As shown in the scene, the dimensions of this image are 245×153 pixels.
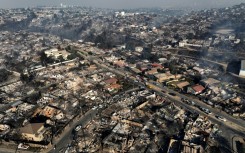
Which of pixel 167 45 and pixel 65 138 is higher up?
pixel 167 45

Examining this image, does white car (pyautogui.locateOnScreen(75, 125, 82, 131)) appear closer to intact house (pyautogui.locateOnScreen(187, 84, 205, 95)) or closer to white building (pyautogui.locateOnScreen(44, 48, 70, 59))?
intact house (pyautogui.locateOnScreen(187, 84, 205, 95))

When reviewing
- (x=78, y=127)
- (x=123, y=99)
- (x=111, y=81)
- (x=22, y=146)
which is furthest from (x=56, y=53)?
(x=22, y=146)

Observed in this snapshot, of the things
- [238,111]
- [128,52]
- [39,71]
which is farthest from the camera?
[128,52]

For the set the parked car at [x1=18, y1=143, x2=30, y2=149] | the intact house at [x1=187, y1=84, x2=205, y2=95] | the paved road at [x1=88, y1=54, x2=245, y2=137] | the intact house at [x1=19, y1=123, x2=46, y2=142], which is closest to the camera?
the parked car at [x1=18, y1=143, x2=30, y2=149]

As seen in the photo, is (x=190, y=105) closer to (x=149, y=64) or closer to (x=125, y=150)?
(x=125, y=150)

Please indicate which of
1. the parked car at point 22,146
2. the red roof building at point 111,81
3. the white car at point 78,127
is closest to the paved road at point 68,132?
the white car at point 78,127

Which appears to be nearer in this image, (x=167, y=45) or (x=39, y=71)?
(x=39, y=71)

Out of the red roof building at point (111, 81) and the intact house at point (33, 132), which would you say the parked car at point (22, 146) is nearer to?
the intact house at point (33, 132)

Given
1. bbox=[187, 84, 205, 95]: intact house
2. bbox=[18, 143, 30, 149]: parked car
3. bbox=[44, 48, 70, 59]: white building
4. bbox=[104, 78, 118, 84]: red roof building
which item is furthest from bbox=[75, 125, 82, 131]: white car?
bbox=[44, 48, 70, 59]: white building

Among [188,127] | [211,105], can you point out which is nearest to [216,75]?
[211,105]
